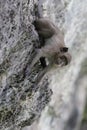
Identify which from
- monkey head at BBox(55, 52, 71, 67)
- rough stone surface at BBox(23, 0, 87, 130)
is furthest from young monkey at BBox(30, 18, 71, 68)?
rough stone surface at BBox(23, 0, 87, 130)

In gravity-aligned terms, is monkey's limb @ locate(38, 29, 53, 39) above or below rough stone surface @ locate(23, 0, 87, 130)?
above

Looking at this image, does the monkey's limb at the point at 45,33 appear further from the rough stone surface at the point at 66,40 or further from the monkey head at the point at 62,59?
the rough stone surface at the point at 66,40

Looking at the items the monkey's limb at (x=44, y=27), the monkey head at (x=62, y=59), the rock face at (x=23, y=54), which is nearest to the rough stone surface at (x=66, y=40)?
the rock face at (x=23, y=54)

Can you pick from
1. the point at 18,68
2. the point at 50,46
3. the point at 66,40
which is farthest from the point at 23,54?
the point at 66,40

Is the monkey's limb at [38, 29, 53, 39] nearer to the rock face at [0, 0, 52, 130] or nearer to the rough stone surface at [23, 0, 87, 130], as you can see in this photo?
the rock face at [0, 0, 52, 130]

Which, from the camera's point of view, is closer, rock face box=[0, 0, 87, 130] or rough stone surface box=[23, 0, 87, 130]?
rock face box=[0, 0, 87, 130]
